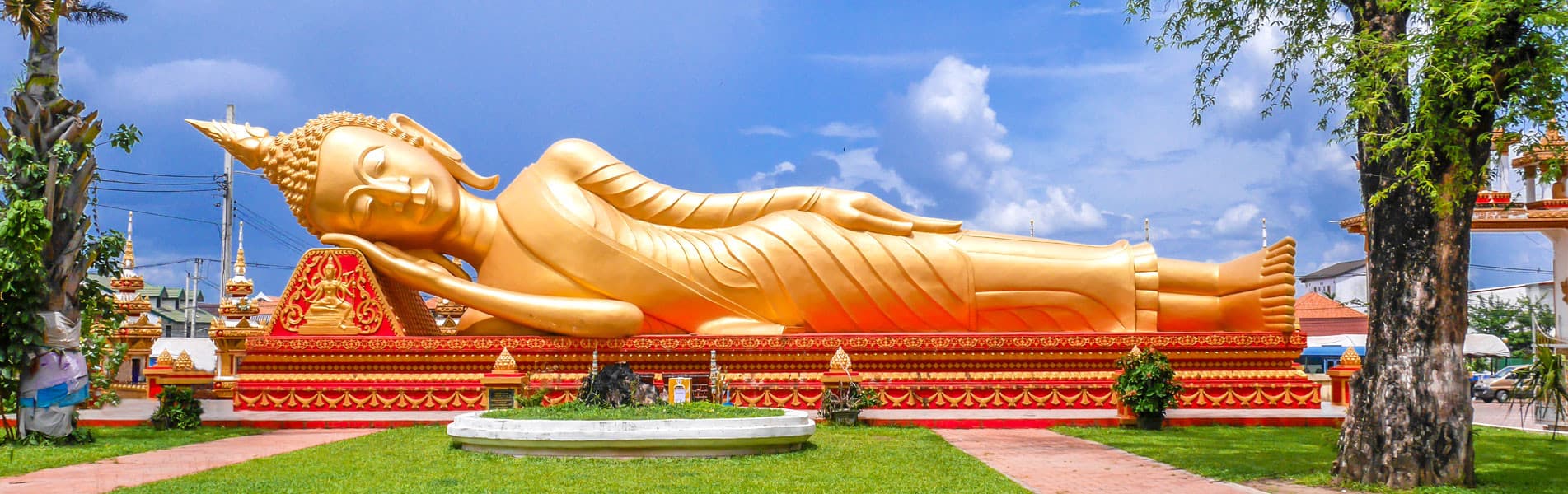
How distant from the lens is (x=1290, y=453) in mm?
11664

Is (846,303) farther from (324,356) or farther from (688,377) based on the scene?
(324,356)

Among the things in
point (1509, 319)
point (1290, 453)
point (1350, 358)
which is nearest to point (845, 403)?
point (1290, 453)

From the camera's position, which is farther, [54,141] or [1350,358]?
[1350,358]

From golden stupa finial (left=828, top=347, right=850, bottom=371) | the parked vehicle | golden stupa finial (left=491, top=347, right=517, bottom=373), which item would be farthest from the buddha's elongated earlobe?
the parked vehicle

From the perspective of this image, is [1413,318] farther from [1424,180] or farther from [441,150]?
[441,150]

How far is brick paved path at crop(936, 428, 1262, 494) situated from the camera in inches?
356

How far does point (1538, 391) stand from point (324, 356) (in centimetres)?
1506

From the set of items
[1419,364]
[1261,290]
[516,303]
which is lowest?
[1419,364]

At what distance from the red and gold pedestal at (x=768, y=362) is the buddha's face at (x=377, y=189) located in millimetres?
575

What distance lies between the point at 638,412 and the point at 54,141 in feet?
23.0

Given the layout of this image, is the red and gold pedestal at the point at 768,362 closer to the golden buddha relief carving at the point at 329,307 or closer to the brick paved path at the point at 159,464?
the golden buddha relief carving at the point at 329,307

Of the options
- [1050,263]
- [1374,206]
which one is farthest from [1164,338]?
[1374,206]

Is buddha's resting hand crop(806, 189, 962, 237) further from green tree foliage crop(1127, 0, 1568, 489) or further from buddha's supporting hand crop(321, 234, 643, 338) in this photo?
green tree foliage crop(1127, 0, 1568, 489)

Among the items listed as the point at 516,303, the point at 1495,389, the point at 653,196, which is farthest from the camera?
the point at 1495,389
